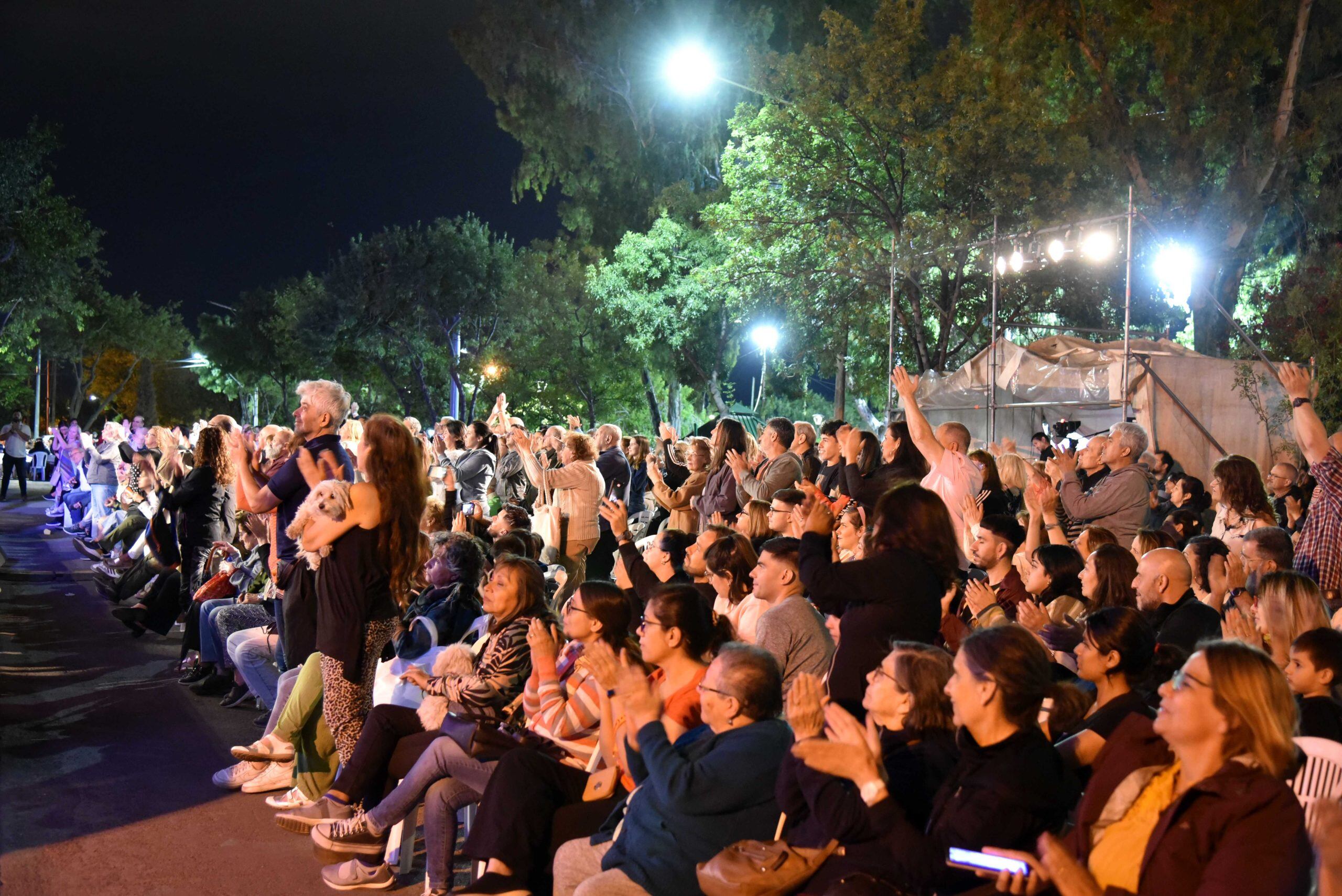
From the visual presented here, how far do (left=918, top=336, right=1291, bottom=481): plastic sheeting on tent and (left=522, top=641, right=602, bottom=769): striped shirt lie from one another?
30.7 feet

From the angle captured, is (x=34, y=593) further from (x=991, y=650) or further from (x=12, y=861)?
(x=991, y=650)

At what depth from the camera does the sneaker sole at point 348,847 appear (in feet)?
15.8

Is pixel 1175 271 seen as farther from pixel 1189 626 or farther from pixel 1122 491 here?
pixel 1189 626

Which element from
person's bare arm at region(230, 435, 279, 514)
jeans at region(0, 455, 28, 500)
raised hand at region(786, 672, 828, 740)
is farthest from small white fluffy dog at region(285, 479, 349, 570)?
jeans at region(0, 455, 28, 500)

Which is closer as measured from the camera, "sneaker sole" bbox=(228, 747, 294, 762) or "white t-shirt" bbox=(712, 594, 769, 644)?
"white t-shirt" bbox=(712, 594, 769, 644)

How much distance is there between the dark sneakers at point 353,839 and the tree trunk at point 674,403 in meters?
28.9

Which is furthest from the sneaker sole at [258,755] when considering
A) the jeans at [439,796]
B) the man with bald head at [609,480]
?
the man with bald head at [609,480]

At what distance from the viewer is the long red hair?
530 cm

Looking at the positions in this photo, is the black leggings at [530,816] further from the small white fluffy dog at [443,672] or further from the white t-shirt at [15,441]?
the white t-shirt at [15,441]

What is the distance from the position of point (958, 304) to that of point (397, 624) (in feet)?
53.8

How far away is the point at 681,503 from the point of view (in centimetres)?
929

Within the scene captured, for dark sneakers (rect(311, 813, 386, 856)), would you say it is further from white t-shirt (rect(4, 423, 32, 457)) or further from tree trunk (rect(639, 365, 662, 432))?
tree trunk (rect(639, 365, 662, 432))

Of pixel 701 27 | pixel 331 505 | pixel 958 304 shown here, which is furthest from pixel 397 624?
pixel 701 27

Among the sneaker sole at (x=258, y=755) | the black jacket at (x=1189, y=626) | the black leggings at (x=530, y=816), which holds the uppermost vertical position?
the black jacket at (x=1189, y=626)
